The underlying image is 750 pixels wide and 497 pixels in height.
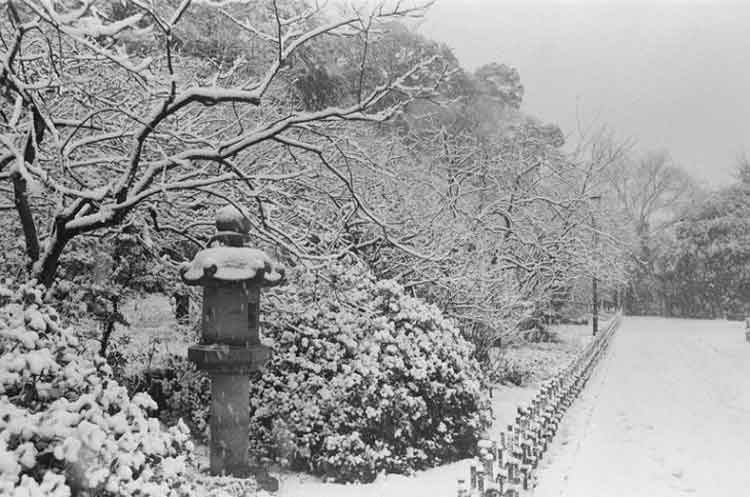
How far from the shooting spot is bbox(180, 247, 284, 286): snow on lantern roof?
5848mm

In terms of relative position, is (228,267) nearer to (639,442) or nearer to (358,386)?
(358,386)

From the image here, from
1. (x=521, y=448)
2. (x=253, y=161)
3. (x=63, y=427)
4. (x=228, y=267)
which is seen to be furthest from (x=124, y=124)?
(x=521, y=448)

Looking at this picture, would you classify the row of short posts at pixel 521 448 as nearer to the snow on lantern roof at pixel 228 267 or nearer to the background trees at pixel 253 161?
the background trees at pixel 253 161

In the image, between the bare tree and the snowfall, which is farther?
the snowfall

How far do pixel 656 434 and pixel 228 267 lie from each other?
7.13 m

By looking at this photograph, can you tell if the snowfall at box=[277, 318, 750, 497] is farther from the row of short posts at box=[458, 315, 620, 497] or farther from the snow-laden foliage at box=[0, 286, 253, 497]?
the snow-laden foliage at box=[0, 286, 253, 497]

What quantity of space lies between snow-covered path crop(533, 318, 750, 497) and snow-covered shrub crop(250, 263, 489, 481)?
1363mm

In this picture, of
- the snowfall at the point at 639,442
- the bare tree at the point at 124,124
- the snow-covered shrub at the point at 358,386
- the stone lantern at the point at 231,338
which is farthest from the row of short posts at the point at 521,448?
the bare tree at the point at 124,124

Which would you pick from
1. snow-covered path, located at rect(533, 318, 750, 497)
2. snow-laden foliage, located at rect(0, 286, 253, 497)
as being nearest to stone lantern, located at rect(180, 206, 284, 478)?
snow-laden foliage, located at rect(0, 286, 253, 497)

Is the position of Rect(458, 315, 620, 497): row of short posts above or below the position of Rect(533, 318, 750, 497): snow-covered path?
above

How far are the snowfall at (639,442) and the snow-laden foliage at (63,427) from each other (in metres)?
2.91

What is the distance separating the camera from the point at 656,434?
31.9 ft

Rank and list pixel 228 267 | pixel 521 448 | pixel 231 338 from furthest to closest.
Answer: pixel 521 448 < pixel 231 338 < pixel 228 267

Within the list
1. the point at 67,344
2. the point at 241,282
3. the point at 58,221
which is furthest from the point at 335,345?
the point at 67,344
